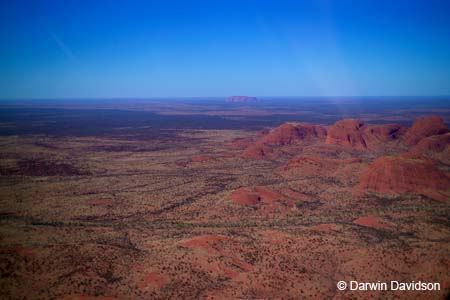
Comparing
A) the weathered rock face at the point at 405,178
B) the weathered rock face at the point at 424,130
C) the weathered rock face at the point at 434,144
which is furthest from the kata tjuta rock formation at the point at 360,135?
the weathered rock face at the point at 405,178

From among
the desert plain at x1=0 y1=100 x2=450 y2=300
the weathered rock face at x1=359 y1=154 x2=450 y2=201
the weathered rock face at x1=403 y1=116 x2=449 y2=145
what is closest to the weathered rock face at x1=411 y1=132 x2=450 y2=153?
the desert plain at x1=0 y1=100 x2=450 y2=300

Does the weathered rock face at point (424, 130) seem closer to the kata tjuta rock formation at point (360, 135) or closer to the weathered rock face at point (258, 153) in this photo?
the kata tjuta rock formation at point (360, 135)

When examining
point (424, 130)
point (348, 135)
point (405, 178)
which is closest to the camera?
point (405, 178)

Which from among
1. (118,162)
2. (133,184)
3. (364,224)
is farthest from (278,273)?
(118,162)

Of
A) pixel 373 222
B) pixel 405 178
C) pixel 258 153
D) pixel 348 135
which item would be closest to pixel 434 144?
pixel 348 135

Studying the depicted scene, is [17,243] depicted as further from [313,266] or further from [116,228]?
[313,266]

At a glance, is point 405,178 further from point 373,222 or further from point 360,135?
point 360,135

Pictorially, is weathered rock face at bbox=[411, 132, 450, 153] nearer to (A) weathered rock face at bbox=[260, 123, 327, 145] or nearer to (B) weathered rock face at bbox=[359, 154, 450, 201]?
(A) weathered rock face at bbox=[260, 123, 327, 145]
